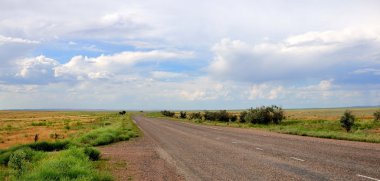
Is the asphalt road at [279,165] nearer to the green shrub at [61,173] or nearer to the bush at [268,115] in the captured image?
the green shrub at [61,173]

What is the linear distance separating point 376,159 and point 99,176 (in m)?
10.3

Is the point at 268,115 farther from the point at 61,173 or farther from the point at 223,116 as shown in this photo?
the point at 61,173

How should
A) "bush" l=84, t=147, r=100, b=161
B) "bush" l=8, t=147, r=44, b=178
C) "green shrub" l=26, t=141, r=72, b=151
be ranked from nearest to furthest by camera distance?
"bush" l=8, t=147, r=44, b=178
"bush" l=84, t=147, r=100, b=161
"green shrub" l=26, t=141, r=72, b=151

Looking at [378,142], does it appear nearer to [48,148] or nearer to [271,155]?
[271,155]

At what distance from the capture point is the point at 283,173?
42.2ft

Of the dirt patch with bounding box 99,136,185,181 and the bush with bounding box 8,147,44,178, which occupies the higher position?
the bush with bounding box 8,147,44,178

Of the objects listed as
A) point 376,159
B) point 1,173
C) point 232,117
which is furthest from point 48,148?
point 232,117

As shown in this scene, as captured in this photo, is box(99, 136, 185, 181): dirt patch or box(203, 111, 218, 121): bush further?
box(203, 111, 218, 121): bush

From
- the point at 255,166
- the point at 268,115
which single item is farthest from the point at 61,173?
the point at 268,115

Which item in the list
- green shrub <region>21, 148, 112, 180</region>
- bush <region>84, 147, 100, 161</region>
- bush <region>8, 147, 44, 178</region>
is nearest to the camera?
green shrub <region>21, 148, 112, 180</region>

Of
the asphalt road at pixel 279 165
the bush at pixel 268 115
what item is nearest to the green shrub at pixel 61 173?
the asphalt road at pixel 279 165

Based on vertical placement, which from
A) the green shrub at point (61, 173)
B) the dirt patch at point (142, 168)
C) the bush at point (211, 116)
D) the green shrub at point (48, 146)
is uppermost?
the bush at point (211, 116)

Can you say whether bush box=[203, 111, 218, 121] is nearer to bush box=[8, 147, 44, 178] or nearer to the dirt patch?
the dirt patch

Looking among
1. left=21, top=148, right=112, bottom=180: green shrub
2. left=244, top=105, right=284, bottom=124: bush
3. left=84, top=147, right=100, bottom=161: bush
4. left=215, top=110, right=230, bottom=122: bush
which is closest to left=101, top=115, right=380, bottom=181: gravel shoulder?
left=84, top=147, right=100, bottom=161: bush
